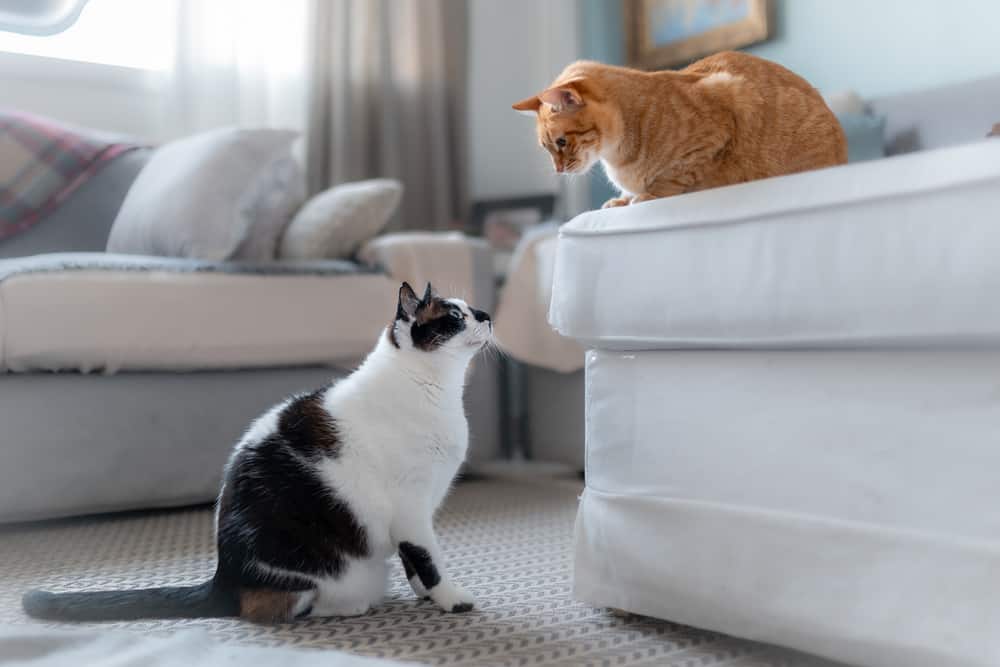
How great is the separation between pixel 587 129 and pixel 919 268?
1.80 ft

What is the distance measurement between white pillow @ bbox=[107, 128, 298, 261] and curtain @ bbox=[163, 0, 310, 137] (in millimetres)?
641

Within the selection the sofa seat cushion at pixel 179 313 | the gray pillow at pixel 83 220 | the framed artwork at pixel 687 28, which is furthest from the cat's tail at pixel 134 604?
the framed artwork at pixel 687 28

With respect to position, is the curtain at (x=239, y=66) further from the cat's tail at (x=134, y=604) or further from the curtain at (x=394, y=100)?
the cat's tail at (x=134, y=604)

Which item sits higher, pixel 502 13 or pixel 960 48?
pixel 502 13

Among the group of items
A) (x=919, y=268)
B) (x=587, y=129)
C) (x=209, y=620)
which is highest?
(x=587, y=129)

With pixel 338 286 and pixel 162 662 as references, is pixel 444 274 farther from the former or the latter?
pixel 162 662

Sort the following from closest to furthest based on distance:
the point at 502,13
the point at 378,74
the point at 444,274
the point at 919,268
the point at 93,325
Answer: the point at 919,268, the point at 93,325, the point at 444,274, the point at 378,74, the point at 502,13

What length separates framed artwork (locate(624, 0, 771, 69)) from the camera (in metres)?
3.06

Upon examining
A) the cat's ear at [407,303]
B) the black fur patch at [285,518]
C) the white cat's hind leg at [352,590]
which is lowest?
the white cat's hind leg at [352,590]

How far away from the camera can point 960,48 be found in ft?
8.66

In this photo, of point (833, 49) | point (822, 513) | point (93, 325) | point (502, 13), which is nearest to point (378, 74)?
point (502, 13)

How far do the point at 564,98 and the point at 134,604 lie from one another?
0.83 metres

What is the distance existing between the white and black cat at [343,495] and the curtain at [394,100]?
1.87 m

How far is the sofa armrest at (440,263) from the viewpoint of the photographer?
2.21m
